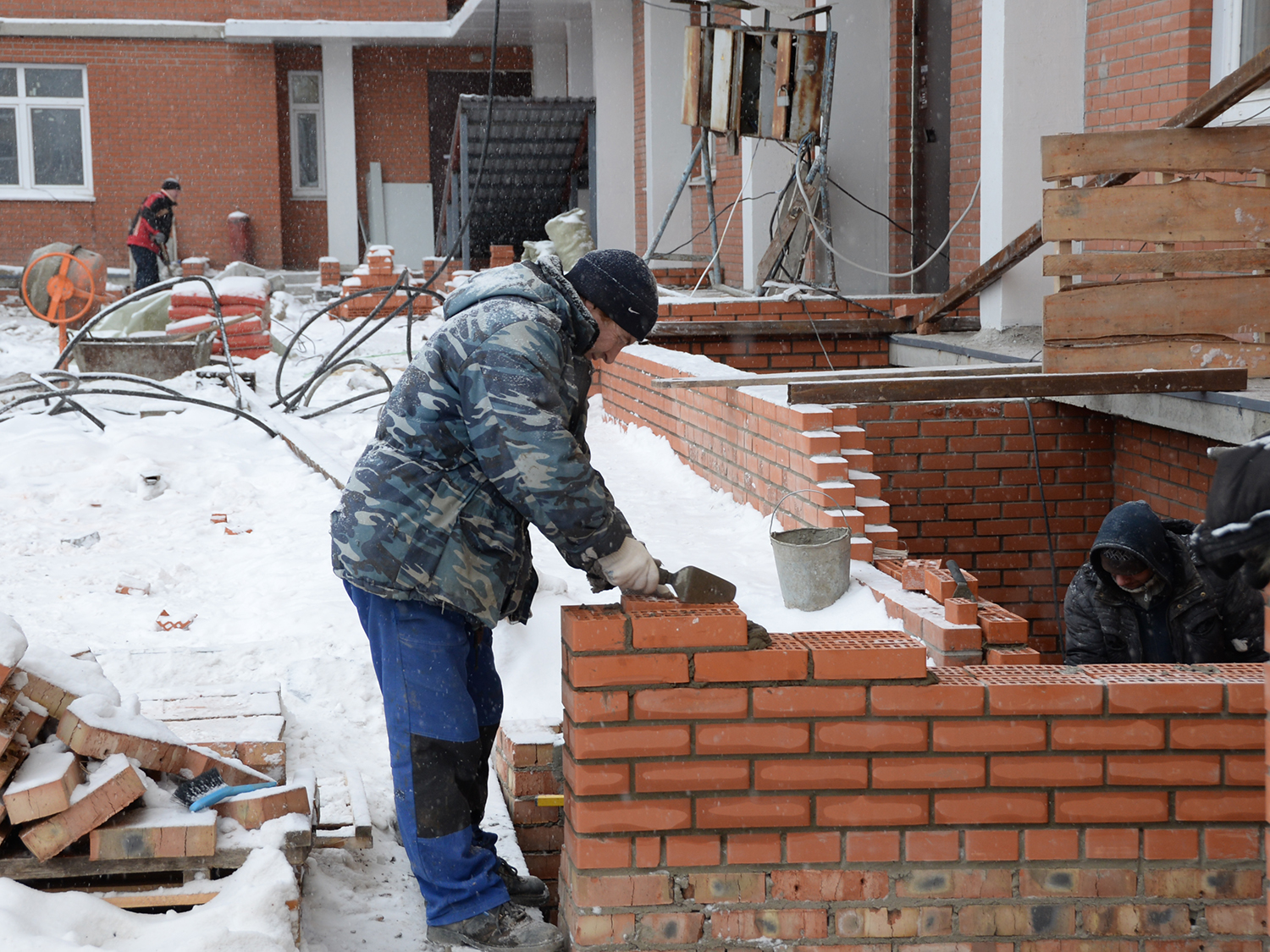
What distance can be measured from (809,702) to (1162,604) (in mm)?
2099

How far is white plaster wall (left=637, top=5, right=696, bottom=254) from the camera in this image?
1360cm

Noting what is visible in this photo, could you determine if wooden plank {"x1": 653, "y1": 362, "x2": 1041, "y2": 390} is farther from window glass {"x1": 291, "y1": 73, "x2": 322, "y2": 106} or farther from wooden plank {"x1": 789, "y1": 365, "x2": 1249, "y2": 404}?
window glass {"x1": 291, "y1": 73, "x2": 322, "y2": 106}

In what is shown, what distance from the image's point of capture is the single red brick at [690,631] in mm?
2494

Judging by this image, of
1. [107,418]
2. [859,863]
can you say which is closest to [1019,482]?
[859,863]

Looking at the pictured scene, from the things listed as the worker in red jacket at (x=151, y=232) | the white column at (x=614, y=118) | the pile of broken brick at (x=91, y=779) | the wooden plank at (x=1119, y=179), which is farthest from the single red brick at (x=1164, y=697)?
the worker in red jacket at (x=151, y=232)

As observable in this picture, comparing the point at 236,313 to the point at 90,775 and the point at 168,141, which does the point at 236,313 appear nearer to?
the point at 168,141

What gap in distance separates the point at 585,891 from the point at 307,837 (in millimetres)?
621

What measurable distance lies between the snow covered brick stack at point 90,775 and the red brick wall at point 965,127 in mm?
6760

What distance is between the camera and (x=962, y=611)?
3.68 meters

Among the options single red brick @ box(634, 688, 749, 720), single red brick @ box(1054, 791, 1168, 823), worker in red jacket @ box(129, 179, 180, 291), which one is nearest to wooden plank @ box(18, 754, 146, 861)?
single red brick @ box(634, 688, 749, 720)

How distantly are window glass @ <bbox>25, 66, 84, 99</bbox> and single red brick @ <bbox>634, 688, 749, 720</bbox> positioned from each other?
1959 centimetres

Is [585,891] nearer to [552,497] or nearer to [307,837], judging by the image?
[307,837]

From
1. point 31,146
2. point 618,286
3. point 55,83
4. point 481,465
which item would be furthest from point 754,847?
point 55,83

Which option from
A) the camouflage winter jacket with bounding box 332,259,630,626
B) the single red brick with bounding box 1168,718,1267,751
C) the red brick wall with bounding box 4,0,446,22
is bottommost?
the single red brick with bounding box 1168,718,1267,751
